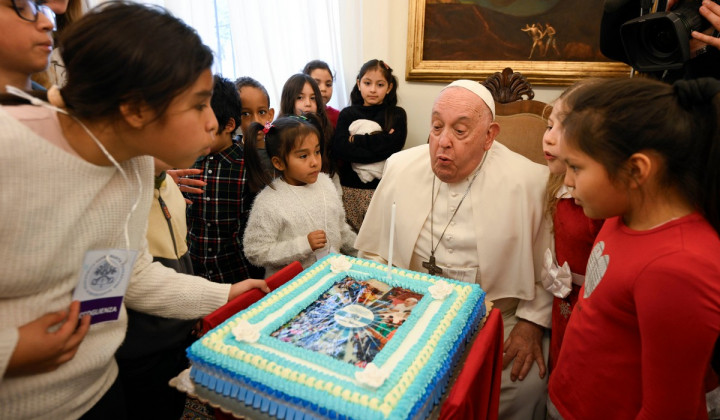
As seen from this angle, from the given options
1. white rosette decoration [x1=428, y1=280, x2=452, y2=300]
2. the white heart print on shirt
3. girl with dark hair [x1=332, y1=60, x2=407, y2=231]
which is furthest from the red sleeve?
girl with dark hair [x1=332, y1=60, x2=407, y2=231]

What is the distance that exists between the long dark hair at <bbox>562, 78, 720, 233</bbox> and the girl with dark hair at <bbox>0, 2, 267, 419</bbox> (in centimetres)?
115

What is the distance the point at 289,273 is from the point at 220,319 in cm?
37

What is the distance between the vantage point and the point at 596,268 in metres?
1.45

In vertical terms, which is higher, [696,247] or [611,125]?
[611,125]

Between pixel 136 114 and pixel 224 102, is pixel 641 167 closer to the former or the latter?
pixel 136 114

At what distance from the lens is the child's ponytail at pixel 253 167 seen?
2693 mm

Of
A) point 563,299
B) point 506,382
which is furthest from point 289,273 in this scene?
point 563,299

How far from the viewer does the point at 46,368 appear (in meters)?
1.07

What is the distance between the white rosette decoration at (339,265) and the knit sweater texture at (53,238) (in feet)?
2.30

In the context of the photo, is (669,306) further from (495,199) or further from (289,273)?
(289,273)

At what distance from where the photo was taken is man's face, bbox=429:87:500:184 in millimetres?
2096

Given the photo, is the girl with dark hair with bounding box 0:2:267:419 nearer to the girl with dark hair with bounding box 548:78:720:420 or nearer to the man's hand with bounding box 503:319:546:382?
the girl with dark hair with bounding box 548:78:720:420

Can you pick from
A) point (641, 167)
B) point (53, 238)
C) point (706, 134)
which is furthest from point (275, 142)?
point (706, 134)

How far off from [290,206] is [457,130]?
1119mm
